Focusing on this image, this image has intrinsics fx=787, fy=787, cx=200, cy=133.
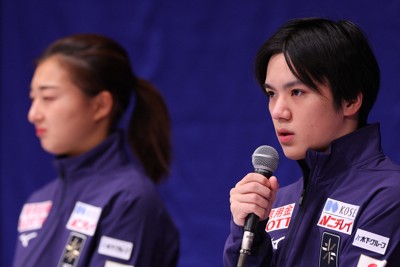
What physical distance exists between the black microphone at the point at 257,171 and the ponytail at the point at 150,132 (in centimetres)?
92

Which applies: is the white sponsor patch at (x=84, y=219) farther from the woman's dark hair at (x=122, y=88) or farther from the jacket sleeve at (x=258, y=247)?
the jacket sleeve at (x=258, y=247)

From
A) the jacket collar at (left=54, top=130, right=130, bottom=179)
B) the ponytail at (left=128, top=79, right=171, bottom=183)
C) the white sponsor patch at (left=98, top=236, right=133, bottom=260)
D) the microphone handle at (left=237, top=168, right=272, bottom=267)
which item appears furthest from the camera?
the ponytail at (left=128, top=79, right=171, bottom=183)

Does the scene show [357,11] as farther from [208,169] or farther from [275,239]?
[275,239]

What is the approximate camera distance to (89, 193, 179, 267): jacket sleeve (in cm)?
222

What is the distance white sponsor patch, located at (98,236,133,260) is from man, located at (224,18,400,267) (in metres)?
0.58

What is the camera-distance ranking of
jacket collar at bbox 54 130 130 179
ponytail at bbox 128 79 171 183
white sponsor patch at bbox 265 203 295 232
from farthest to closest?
ponytail at bbox 128 79 171 183
jacket collar at bbox 54 130 130 179
white sponsor patch at bbox 265 203 295 232

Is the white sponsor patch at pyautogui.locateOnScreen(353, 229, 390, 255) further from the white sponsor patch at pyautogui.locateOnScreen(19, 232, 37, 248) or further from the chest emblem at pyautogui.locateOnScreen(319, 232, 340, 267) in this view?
the white sponsor patch at pyautogui.locateOnScreen(19, 232, 37, 248)

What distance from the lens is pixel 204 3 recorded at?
117 inches

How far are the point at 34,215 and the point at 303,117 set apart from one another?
1.17m

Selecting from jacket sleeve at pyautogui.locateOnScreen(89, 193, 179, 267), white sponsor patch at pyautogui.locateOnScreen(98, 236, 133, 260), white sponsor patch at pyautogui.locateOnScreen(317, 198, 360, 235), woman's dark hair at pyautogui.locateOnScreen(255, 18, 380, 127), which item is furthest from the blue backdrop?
white sponsor patch at pyautogui.locateOnScreen(317, 198, 360, 235)

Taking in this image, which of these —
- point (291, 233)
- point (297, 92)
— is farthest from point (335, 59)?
point (291, 233)

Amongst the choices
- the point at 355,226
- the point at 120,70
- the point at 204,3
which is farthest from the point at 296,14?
the point at 355,226

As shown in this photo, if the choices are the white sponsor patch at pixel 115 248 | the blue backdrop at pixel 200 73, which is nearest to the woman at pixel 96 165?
the white sponsor patch at pixel 115 248

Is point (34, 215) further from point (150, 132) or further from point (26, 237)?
point (150, 132)
